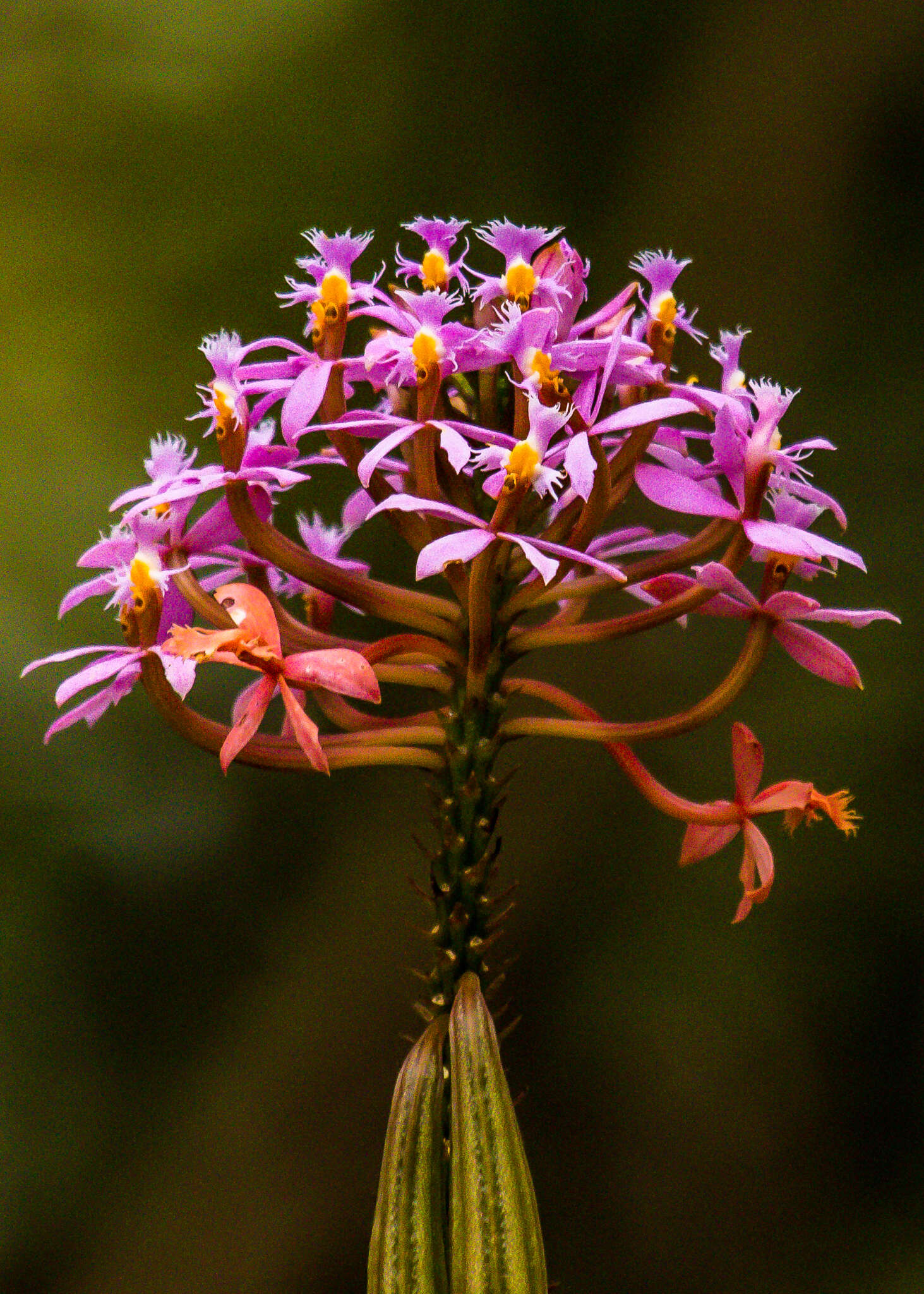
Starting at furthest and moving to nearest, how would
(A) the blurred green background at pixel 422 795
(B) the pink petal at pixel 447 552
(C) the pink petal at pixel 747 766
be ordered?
1. (A) the blurred green background at pixel 422 795
2. (C) the pink petal at pixel 747 766
3. (B) the pink petal at pixel 447 552

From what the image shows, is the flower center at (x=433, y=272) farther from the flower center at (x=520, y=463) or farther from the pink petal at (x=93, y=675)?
the pink petal at (x=93, y=675)

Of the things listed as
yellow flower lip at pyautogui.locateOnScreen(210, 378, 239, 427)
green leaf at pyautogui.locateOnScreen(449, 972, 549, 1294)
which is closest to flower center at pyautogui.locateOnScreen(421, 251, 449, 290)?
yellow flower lip at pyautogui.locateOnScreen(210, 378, 239, 427)

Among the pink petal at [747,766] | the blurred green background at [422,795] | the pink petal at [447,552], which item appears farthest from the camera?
the blurred green background at [422,795]

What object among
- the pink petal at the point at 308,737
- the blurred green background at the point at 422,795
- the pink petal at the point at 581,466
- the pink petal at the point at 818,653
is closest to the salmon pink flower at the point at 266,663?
the pink petal at the point at 308,737

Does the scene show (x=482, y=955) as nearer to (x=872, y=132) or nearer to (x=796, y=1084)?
(x=796, y=1084)

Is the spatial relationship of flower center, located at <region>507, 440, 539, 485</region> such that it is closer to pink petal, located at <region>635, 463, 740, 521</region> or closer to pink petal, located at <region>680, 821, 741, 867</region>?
pink petal, located at <region>635, 463, 740, 521</region>

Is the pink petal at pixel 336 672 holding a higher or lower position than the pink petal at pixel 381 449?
lower

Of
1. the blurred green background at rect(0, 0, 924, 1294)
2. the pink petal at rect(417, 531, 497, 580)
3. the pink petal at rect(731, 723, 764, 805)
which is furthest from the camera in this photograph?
the blurred green background at rect(0, 0, 924, 1294)

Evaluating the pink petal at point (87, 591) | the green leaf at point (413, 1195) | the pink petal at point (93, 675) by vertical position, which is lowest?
the green leaf at point (413, 1195)

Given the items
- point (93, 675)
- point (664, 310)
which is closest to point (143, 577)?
point (93, 675)

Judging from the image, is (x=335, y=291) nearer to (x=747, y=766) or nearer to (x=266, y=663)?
(x=266, y=663)
